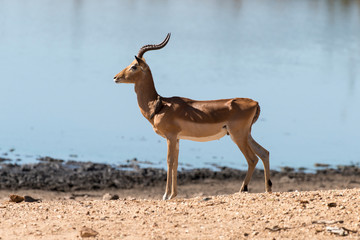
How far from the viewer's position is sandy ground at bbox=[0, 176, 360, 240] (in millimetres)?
9766

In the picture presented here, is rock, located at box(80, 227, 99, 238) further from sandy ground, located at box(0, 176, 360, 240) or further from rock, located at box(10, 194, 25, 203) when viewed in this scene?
rock, located at box(10, 194, 25, 203)

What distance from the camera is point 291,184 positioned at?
18688 millimetres

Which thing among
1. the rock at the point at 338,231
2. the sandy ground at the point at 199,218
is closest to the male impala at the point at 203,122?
the sandy ground at the point at 199,218

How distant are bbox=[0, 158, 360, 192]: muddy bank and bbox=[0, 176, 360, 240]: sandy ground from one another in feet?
18.0

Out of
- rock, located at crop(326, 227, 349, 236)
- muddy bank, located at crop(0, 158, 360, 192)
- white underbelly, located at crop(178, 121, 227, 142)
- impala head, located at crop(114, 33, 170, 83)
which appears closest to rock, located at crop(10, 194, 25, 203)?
impala head, located at crop(114, 33, 170, 83)

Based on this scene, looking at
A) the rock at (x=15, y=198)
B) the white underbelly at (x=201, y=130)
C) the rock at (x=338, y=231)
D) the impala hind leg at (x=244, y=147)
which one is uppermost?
the white underbelly at (x=201, y=130)

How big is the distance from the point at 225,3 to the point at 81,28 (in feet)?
99.5

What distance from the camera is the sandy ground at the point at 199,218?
9.77 m

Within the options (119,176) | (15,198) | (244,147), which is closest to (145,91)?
(244,147)

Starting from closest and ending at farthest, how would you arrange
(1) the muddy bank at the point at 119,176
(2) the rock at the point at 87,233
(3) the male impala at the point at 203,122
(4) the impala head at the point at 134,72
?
(2) the rock at the point at 87,233 → (3) the male impala at the point at 203,122 → (4) the impala head at the point at 134,72 → (1) the muddy bank at the point at 119,176

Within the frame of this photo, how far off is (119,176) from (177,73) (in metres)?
15.7

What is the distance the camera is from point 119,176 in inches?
732

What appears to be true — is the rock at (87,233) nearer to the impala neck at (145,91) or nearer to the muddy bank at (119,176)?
the impala neck at (145,91)

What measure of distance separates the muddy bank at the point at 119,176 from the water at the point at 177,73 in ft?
2.75
